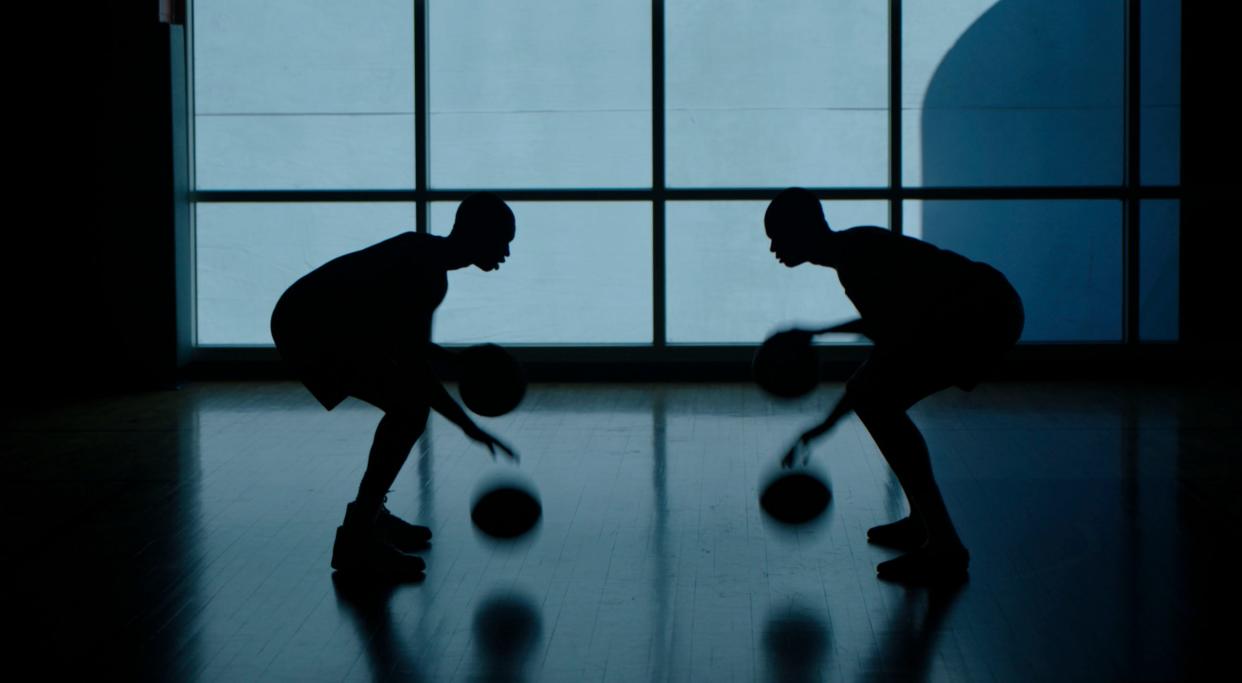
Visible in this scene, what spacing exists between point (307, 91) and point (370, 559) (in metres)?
4.79

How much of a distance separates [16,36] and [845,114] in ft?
15.1

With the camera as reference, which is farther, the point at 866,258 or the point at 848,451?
the point at 848,451

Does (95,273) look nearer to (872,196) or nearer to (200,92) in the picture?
(200,92)

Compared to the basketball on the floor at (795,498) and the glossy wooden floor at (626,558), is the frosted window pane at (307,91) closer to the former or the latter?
the glossy wooden floor at (626,558)

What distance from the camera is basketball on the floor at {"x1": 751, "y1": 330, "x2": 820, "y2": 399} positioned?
375 cm

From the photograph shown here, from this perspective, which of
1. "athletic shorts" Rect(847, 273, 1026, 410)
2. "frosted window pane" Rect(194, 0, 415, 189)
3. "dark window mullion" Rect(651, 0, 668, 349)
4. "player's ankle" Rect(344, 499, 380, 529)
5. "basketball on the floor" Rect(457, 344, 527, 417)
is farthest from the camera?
"frosted window pane" Rect(194, 0, 415, 189)

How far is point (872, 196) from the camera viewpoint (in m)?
7.68

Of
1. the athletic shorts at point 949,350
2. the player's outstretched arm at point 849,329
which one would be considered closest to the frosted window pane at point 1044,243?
the player's outstretched arm at point 849,329

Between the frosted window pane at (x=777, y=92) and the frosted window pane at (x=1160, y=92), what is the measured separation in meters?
1.49

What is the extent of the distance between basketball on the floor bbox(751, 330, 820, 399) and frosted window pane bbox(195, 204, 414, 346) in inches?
171

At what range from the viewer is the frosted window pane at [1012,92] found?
7.64 meters

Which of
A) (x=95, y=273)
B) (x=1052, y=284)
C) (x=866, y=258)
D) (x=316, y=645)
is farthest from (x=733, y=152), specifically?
(x=316, y=645)

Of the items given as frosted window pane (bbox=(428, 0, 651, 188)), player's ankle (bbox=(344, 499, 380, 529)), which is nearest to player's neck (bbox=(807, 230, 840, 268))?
player's ankle (bbox=(344, 499, 380, 529))

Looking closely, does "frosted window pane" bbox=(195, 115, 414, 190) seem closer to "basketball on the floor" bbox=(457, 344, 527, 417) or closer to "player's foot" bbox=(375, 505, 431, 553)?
"player's foot" bbox=(375, 505, 431, 553)
